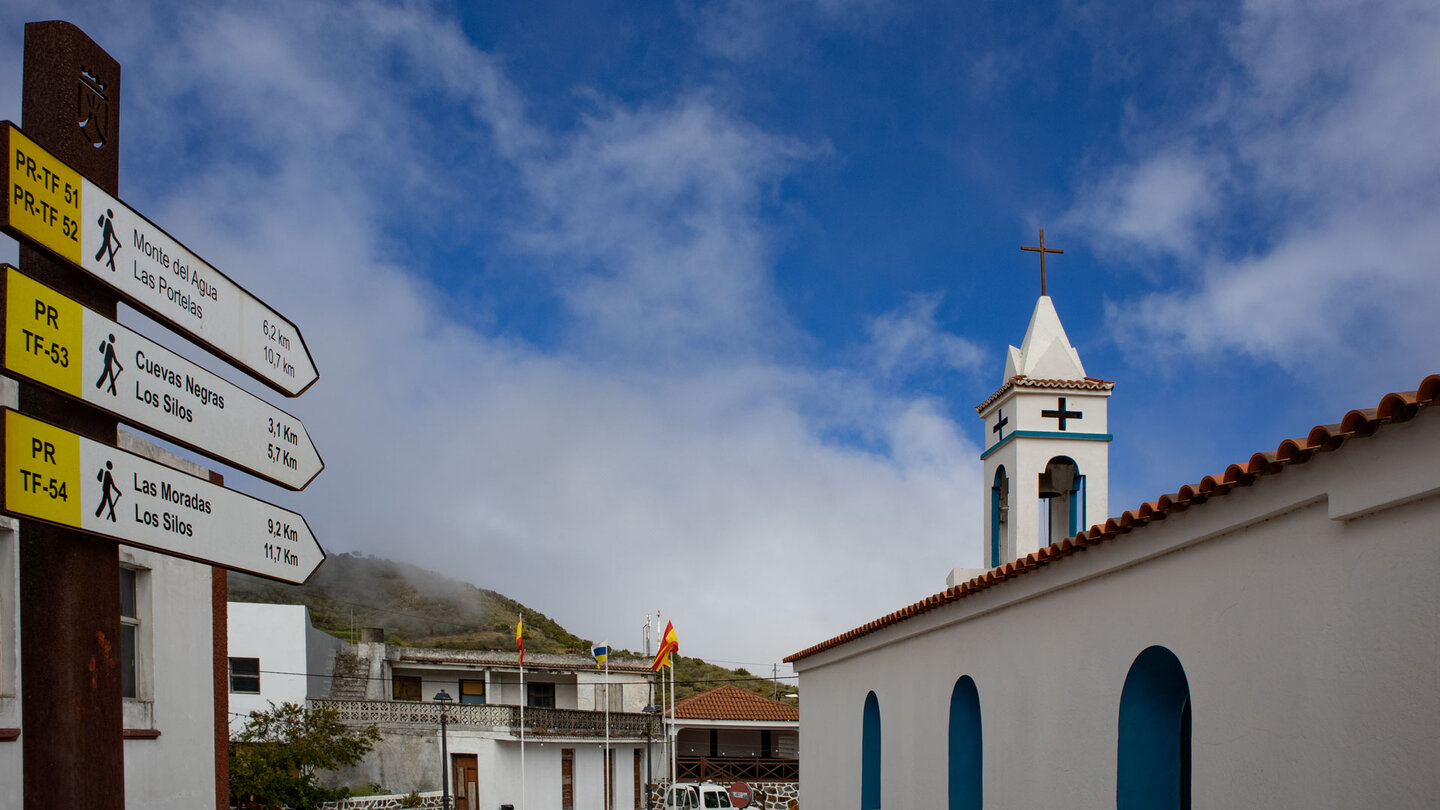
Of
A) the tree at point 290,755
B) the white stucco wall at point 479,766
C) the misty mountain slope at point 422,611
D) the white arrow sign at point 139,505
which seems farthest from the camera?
the misty mountain slope at point 422,611

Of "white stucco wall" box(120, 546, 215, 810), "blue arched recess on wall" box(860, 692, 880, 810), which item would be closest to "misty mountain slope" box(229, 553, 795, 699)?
"blue arched recess on wall" box(860, 692, 880, 810)

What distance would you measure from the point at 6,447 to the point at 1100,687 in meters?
8.49

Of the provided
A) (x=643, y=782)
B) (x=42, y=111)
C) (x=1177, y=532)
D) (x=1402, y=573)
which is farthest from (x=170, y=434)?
(x=643, y=782)

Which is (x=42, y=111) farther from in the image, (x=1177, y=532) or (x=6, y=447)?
(x=1177, y=532)

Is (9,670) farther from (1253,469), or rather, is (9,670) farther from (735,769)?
(735,769)

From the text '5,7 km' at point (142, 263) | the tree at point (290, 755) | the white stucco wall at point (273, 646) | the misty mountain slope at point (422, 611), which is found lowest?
the misty mountain slope at point (422, 611)

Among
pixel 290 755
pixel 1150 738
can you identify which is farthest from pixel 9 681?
pixel 290 755

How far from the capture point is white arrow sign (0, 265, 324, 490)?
4371 mm

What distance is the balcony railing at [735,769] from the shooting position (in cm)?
4081

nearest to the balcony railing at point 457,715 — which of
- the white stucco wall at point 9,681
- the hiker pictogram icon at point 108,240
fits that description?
the white stucco wall at point 9,681

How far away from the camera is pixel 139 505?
4.81 m

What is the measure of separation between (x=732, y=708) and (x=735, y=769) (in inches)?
79.4

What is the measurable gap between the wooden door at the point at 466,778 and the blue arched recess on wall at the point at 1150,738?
32.3 m

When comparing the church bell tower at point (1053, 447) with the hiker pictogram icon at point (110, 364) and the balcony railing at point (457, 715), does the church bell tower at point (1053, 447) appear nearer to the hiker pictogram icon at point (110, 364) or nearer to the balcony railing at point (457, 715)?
the hiker pictogram icon at point (110, 364)
